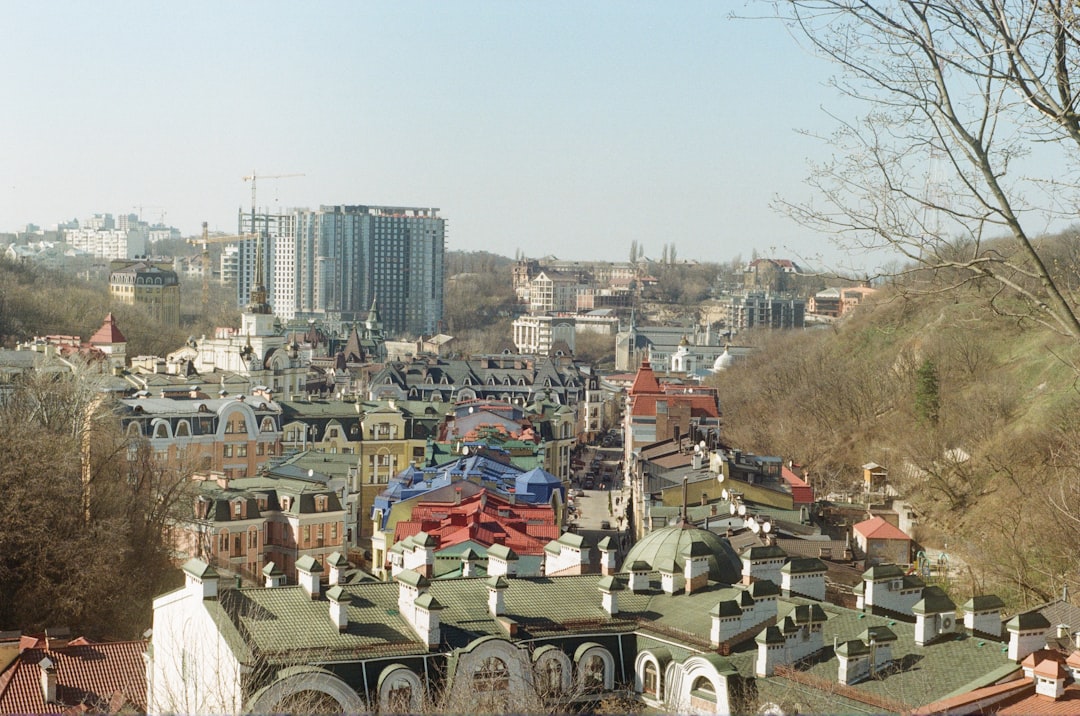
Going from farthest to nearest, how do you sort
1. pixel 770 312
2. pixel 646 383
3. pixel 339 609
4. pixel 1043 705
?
pixel 770 312
pixel 646 383
pixel 339 609
pixel 1043 705

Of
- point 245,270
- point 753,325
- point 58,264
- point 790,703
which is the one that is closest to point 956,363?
point 790,703

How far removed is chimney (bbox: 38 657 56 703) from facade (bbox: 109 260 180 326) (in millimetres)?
76100

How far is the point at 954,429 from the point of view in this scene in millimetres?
37156

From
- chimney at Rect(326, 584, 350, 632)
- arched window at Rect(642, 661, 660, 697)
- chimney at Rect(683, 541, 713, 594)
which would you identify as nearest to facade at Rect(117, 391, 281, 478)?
chimney at Rect(683, 541, 713, 594)

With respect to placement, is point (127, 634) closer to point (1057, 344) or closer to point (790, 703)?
point (790, 703)

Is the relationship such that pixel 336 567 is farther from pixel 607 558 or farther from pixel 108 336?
pixel 108 336

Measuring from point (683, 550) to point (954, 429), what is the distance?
2467 centimetres

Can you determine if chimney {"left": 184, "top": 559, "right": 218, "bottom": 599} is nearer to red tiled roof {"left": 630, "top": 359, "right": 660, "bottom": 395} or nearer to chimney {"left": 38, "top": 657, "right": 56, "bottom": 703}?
chimney {"left": 38, "top": 657, "right": 56, "bottom": 703}

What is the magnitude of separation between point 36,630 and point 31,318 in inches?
2025

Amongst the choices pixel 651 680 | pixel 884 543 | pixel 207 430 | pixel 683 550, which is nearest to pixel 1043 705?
pixel 651 680

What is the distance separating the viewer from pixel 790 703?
1104 cm

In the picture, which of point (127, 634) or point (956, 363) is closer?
point (127, 634)

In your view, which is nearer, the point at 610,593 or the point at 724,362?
the point at 610,593

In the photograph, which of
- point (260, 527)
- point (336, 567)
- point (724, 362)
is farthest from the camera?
point (724, 362)
